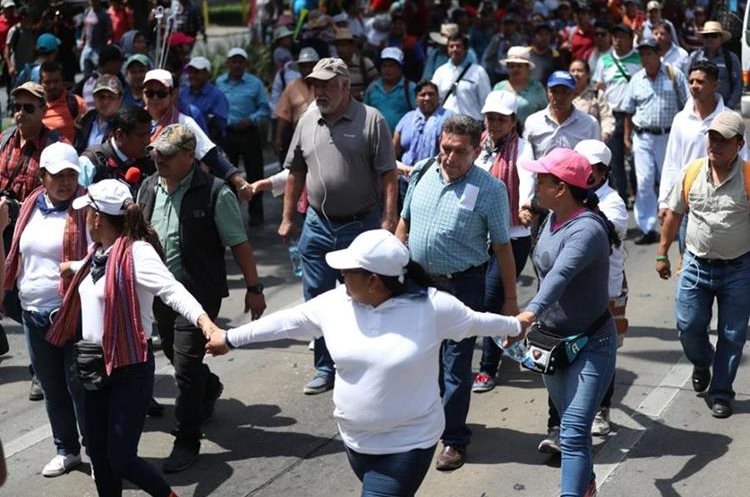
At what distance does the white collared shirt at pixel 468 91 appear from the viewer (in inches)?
468

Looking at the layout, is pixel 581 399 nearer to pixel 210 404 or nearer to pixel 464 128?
pixel 464 128

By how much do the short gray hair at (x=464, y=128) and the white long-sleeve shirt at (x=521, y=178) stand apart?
1247 mm

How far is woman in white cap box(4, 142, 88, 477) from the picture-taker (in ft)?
22.0

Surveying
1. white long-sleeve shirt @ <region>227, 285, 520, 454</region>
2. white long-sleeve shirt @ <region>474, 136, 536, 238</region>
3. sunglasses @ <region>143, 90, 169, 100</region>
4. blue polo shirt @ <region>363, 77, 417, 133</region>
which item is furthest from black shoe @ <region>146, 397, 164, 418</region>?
blue polo shirt @ <region>363, 77, 417, 133</region>

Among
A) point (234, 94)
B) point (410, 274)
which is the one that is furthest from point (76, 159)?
point (234, 94)

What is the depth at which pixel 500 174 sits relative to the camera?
8070 millimetres

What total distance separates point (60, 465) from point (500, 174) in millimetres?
3143

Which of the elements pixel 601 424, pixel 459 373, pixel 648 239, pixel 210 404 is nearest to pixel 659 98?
pixel 648 239

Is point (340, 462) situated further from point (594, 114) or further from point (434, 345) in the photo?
point (594, 114)

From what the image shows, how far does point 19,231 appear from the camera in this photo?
6832 mm

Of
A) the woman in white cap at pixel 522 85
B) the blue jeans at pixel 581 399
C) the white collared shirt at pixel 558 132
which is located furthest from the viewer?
the woman in white cap at pixel 522 85

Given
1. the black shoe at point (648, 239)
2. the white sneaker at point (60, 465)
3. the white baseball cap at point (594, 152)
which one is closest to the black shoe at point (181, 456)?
the white sneaker at point (60, 465)

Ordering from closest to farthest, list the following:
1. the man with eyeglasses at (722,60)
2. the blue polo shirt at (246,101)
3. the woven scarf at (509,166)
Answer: the woven scarf at (509,166), the man with eyeglasses at (722,60), the blue polo shirt at (246,101)

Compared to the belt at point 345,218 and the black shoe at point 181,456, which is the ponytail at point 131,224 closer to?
the black shoe at point 181,456
